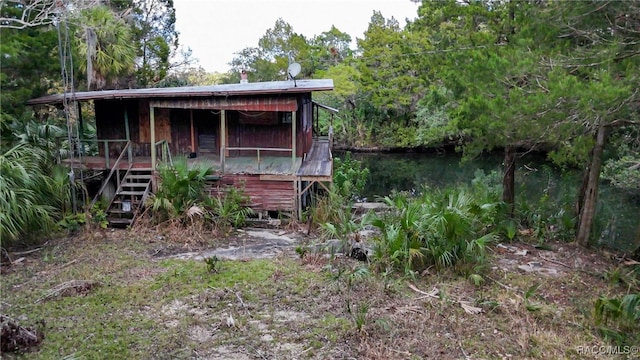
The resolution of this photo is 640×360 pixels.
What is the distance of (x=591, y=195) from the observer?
8734 mm

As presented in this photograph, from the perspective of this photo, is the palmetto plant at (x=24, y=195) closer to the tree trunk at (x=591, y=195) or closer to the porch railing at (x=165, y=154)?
the porch railing at (x=165, y=154)

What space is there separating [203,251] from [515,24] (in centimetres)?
743

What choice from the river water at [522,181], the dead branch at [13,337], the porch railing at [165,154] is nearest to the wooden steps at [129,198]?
the porch railing at [165,154]

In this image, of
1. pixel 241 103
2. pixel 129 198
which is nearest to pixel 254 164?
pixel 241 103

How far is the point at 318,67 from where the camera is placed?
31109 millimetres

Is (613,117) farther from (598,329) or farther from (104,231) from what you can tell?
(104,231)

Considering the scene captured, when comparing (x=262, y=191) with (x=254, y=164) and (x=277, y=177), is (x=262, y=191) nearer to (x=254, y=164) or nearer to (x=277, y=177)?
(x=277, y=177)

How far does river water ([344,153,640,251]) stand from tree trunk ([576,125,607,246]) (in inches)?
26.0

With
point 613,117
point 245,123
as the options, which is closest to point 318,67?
point 245,123

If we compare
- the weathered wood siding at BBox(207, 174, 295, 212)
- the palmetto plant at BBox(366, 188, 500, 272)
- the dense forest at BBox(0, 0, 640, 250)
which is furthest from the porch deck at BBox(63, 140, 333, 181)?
the palmetto plant at BBox(366, 188, 500, 272)

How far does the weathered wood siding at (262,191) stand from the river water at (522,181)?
170 inches

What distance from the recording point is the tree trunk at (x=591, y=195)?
835cm

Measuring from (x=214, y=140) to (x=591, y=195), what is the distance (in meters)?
9.88

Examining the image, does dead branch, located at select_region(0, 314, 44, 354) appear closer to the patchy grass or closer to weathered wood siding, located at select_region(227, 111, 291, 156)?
the patchy grass
